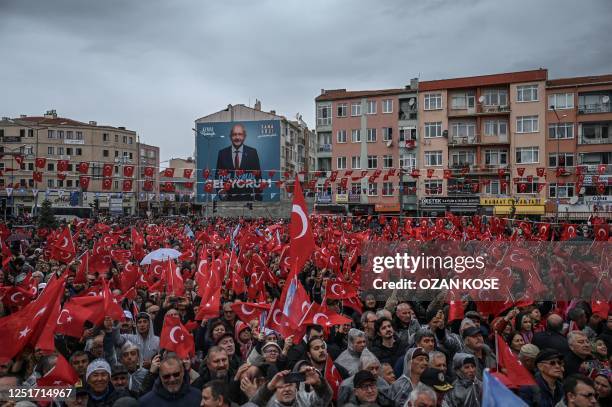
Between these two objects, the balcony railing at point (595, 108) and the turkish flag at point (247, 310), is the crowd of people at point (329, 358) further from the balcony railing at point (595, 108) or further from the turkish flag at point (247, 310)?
the balcony railing at point (595, 108)

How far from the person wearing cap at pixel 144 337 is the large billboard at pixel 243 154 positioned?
169ft

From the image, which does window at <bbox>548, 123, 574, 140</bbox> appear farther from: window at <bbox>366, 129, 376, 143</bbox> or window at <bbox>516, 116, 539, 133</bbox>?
window at <bbox>366, 129, 376, 143</bbox>

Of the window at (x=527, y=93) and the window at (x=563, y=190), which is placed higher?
the window at (x=527, y=93)

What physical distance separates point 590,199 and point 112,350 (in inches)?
1655

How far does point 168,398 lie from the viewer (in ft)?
14.3

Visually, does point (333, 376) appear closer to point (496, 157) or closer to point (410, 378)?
point (410, 378)

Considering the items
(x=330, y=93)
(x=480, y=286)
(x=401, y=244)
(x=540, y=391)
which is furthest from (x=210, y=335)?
(x=330, y=93)

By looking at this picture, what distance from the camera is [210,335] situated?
6.88m

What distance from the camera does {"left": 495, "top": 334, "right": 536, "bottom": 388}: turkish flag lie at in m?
4.66

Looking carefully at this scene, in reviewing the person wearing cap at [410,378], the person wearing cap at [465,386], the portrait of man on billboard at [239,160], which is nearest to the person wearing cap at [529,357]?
the person wearing cap at [465,386]

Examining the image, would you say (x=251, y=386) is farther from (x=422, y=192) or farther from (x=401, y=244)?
(x=422, y=192)

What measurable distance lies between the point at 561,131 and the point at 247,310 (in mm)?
42225

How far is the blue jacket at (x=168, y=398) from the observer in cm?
433

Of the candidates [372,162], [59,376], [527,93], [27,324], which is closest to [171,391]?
[59,376]
